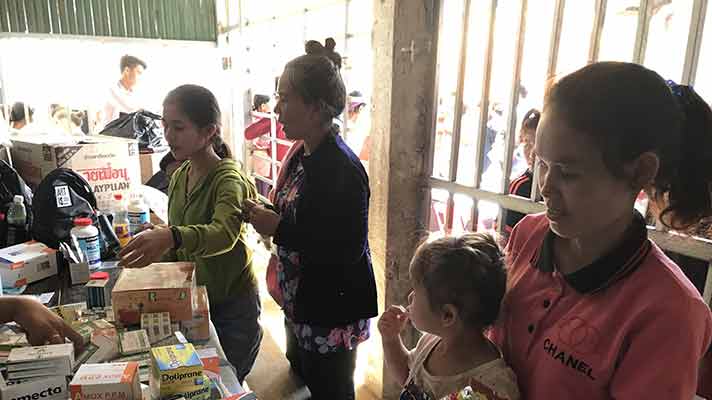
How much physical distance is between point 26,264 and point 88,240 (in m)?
0.22

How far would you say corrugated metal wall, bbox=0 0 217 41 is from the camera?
4938 millimetres

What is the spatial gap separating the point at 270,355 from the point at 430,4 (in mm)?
2295

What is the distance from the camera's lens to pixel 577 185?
748mm

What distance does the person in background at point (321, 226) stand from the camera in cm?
158

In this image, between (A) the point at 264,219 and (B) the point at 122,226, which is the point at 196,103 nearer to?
(A) the point at 264,219

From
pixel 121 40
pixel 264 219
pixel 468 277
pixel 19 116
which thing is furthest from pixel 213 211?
pixel 121 40

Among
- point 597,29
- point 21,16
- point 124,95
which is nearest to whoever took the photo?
point 597,29

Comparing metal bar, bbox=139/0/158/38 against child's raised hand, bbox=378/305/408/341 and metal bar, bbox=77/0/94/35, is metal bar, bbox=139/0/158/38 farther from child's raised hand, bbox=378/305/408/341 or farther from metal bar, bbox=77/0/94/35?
child's raised hand, bbox=378/305/408/341

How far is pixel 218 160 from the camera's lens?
5.91 ft

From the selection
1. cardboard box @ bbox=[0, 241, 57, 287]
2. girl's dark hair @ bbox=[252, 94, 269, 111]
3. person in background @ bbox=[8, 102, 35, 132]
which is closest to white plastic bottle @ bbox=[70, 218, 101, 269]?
cardboard box @ bbox=[0, 241, 57, 287]

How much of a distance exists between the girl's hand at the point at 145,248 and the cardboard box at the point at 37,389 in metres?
0.38

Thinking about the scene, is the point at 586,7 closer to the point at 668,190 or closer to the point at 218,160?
the point at 668,190

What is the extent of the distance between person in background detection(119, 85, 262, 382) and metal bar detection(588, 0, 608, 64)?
1.27m

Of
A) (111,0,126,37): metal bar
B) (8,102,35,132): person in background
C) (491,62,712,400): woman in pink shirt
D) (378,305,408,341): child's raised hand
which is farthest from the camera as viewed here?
(111,0,126,37): metal bar
